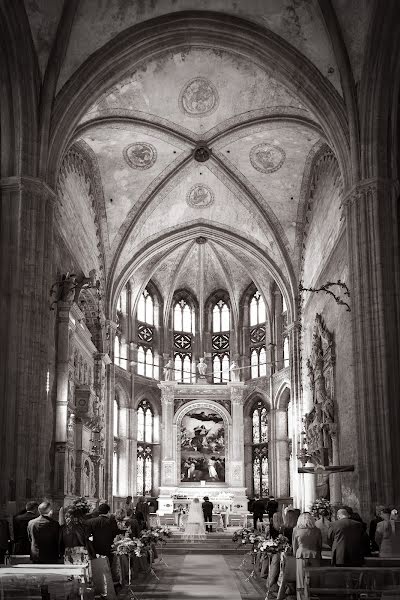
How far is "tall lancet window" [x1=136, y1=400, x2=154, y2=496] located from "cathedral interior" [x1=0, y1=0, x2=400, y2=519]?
106 mm

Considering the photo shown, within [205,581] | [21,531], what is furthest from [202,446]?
[21,531]

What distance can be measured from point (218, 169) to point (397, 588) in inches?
874

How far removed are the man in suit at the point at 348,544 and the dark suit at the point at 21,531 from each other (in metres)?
5.47

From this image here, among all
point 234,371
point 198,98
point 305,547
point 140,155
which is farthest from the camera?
point 234,371

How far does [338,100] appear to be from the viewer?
2103cm

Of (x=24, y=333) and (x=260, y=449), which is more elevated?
(x=24, y=333)

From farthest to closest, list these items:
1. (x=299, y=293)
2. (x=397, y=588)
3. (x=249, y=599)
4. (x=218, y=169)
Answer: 1. (x=299, y=293)
2. (x=218, y=169)
3. (x=249, y=599)
4. (x=397, y=588)

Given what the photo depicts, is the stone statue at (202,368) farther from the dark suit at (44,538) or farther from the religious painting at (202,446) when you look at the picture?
the dark suit at (44,538)

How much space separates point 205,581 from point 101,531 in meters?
4.58

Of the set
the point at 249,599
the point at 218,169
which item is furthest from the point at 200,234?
the point at 249,599

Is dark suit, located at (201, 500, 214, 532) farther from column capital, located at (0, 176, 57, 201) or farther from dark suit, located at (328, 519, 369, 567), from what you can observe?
dark suit, located at (328, 519, 369, 567)

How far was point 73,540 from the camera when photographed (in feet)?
35.8

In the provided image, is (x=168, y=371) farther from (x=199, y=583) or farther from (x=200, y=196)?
(x=199, y=583)

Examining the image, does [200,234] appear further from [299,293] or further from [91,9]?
[91,9]
